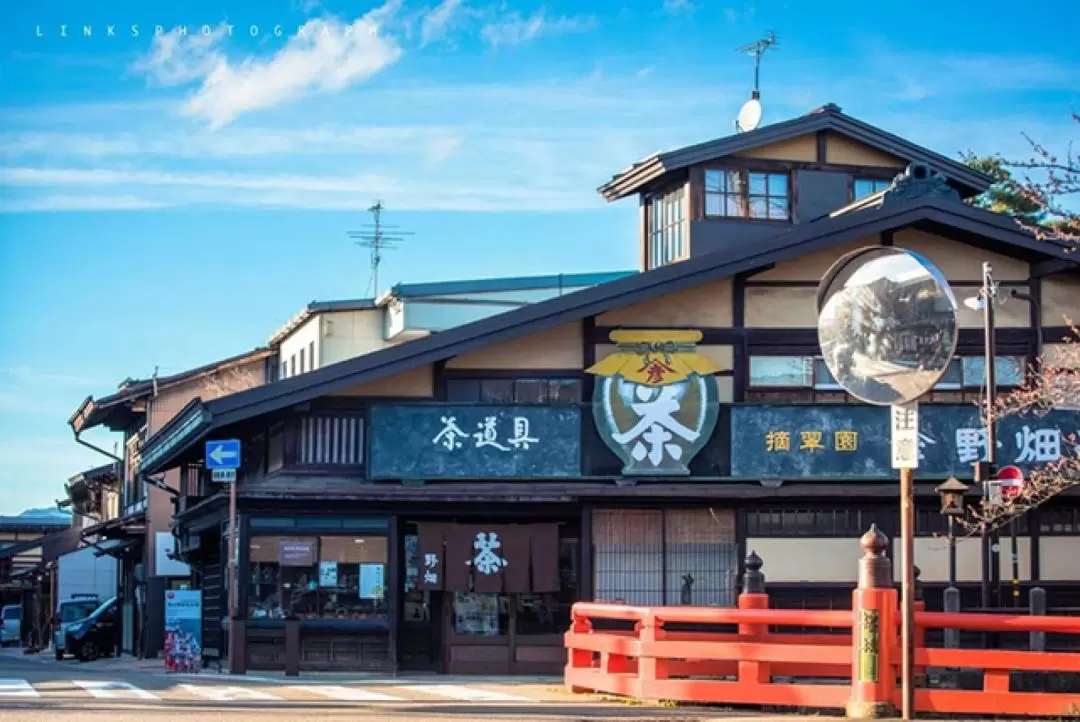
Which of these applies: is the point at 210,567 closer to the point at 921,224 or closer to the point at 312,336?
the point at 312,336

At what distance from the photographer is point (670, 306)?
28.7 m

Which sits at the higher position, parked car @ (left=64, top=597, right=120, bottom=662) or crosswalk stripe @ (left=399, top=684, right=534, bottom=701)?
crosswalk stripe @ (left=399, top=684, right=534, bottom=701)

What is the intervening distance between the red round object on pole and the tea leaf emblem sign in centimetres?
467

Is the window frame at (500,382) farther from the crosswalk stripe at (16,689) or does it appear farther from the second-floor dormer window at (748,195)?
the crosswalk stripe at (16,689)

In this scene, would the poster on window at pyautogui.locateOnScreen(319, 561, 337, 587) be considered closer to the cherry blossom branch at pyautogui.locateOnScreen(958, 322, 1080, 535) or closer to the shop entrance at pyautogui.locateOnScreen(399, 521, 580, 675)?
the shop entrance at pyautogui.locateOnScreen(399, 521, 580, 675)

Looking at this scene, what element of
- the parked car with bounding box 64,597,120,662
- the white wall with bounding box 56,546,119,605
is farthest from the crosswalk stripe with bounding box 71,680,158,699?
the white wall with bounding box 56,546,119,605

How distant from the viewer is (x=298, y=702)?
58.5 feet

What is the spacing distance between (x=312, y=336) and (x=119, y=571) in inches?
671

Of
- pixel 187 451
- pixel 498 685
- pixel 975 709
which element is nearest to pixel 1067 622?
pixel 975 709

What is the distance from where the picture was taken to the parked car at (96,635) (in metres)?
43.9

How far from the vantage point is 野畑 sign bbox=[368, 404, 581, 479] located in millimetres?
27781

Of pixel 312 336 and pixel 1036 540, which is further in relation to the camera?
pixel 312 336

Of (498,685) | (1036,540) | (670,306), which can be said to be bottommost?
(498,685)

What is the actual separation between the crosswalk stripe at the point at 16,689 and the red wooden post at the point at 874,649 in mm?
9380
